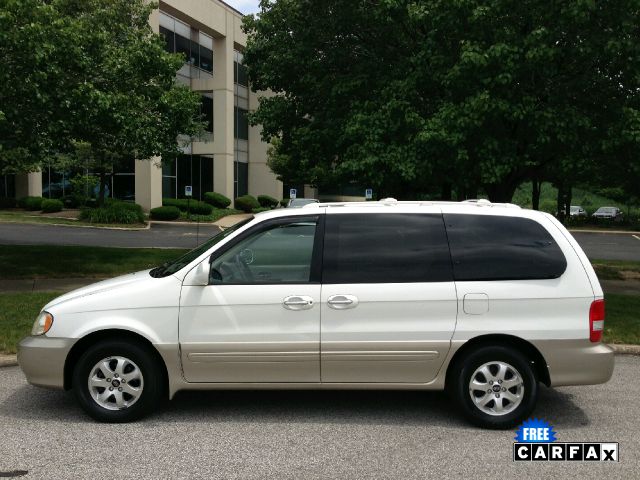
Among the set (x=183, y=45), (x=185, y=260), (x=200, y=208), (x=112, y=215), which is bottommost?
(x=112, y=215)

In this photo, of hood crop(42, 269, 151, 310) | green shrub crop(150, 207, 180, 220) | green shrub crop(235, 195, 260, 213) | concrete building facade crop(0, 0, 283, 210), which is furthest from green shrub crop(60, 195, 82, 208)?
hood crop(42, 269, 151, 310)

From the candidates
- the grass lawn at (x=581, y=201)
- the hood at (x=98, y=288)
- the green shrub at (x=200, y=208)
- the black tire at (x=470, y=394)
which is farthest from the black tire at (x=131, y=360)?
the grass lawn at (x=581, y=201)

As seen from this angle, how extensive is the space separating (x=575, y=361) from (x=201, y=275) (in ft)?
9.88

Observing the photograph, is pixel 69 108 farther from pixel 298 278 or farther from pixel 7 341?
pixel 298 278

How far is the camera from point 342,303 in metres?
4.78

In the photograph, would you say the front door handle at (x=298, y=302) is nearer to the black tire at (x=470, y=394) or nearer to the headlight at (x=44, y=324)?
the black tire at (x=470, y=394)

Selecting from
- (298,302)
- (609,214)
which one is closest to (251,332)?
(298,302)

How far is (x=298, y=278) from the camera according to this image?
490 cm

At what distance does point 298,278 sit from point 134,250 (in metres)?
13.4

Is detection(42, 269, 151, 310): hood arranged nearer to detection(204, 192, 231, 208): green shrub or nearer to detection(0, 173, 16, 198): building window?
detection(204, 192, 231, 208): green shrub

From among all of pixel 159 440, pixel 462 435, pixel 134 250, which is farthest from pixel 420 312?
pixel 134 250

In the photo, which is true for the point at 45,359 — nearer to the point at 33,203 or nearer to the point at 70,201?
the point at 33,203

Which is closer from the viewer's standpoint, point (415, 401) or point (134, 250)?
point (415, 401)

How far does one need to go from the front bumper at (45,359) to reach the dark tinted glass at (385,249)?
2.13 metres
